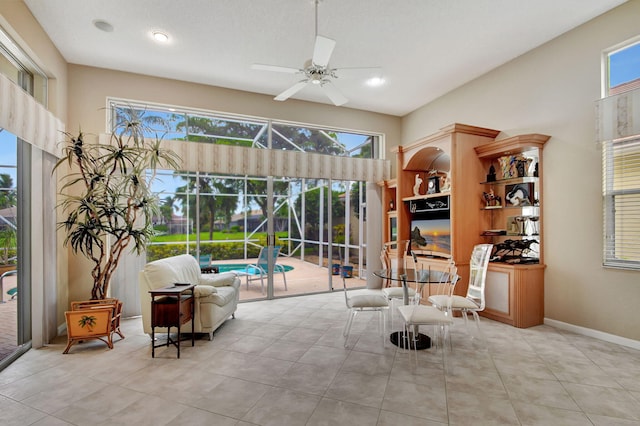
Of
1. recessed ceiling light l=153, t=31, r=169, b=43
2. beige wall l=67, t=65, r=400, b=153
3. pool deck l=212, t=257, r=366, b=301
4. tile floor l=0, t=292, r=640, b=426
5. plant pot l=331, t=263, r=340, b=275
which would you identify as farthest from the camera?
plant pot l=331, t=263, r=340, b=275

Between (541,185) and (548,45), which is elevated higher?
(548,45)

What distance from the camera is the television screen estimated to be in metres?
4.68

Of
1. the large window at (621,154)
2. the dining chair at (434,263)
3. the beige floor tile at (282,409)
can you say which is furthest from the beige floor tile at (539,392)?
the dining chair at (434,263)

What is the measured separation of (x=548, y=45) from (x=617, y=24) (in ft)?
2.24

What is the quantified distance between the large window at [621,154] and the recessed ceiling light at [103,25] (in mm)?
5473

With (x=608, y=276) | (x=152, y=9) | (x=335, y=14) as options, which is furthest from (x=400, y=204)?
(x=152, y=9)

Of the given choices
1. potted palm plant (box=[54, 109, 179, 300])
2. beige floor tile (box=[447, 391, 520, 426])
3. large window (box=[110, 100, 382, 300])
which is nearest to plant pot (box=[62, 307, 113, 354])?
potted palm plant (box=[54, 109, 179, 300])

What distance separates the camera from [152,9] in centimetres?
326

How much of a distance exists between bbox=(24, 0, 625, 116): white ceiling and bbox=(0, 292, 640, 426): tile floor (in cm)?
293

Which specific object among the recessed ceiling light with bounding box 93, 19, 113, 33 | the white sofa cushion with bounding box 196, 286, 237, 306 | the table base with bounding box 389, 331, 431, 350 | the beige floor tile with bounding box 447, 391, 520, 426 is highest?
the recessed ceiling light with bounding box 93, 19, 113, 33

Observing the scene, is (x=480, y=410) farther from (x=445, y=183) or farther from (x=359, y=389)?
(x=445, y=183)

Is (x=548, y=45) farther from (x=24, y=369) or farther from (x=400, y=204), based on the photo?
(x=24, y=369)

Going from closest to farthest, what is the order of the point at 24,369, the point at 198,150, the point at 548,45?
the point at 24,369, the point at 548,45, the point at 198,150

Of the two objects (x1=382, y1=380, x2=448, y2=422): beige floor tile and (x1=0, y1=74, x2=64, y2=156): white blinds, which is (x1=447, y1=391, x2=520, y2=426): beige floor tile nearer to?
(x1=382, y1=380, x2=448, y2=422): beige floor tile
